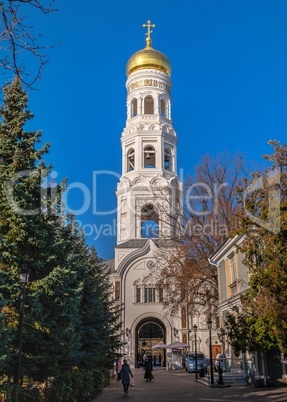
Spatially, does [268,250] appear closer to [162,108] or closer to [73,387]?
[73,387]

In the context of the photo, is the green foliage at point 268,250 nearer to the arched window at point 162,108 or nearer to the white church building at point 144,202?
the white church building at point 144,202

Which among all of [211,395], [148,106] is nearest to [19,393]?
[211,395]

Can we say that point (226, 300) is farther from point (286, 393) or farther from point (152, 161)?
point (152, 161)

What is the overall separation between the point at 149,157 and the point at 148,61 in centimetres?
1029

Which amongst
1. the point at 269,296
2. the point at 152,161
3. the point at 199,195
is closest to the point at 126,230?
the point at 152,161

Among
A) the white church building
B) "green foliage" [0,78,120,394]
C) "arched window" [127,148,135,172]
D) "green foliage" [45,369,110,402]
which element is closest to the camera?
"green foliage" [45,369,110,402]

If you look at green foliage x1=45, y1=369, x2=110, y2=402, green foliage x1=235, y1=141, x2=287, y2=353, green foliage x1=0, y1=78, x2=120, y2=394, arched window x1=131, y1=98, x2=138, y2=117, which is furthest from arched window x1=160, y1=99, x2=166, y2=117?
green foliage x1=45, y1=369, x2=110, y2=402

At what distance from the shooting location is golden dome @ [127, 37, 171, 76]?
4888 cm

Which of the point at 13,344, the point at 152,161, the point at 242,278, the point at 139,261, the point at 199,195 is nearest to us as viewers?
the point at 13,344

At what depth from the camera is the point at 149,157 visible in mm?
48594

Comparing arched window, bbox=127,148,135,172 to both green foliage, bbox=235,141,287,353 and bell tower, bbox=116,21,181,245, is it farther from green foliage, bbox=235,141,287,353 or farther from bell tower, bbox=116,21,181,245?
green foliage, bbox=235,141,287,353

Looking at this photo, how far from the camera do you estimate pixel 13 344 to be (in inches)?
483

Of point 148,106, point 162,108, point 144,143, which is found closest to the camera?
point 144,143

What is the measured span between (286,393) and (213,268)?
1312 centimetres
